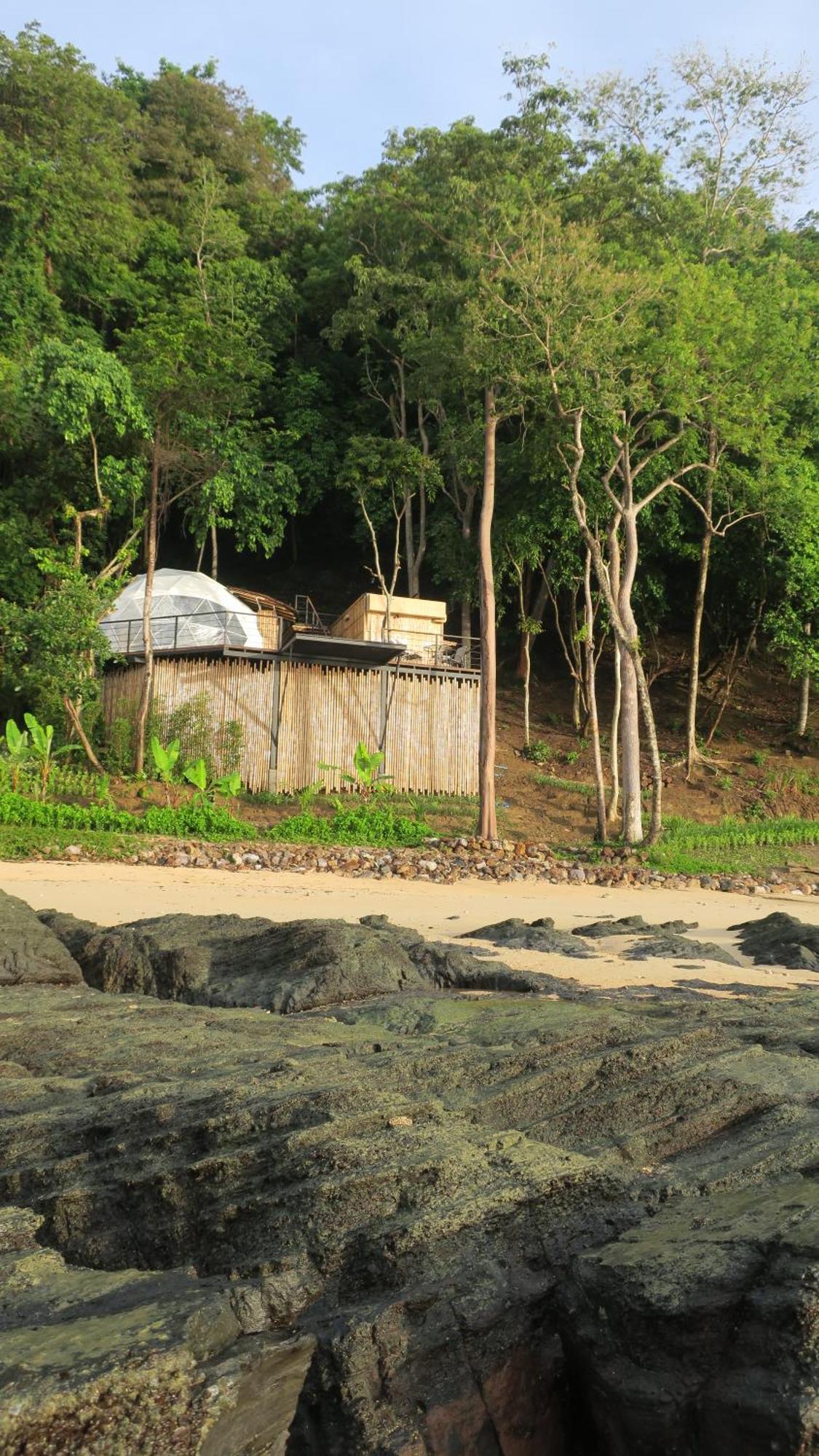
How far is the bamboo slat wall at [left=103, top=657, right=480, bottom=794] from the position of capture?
20.8 meters

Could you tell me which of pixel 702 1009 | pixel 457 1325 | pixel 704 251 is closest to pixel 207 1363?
pixel 457 1325

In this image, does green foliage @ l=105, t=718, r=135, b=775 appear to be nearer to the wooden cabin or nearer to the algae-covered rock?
the wooden cabin

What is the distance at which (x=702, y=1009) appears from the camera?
6254mm

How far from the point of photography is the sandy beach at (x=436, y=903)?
8844 millimetres

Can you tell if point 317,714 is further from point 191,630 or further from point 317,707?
point 191,630

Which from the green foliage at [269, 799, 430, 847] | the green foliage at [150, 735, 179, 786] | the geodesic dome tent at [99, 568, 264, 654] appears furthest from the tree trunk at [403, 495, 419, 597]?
the green foliage at [269, 799, 430, 847]

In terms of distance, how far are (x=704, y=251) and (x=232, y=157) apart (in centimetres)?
1992

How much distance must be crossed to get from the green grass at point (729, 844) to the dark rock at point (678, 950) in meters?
6.96

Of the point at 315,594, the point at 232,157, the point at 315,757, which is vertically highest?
the point at 232,157

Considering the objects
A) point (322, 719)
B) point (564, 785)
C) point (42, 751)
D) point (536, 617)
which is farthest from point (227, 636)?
point (536, 617)

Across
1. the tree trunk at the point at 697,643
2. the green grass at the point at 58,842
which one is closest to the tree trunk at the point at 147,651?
the green grass at the point at 58,842

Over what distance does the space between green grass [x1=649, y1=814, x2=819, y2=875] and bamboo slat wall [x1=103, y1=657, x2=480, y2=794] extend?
458 cm

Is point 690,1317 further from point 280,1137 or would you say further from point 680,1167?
point 280,1137

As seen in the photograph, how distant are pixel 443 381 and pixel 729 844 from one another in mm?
10934
